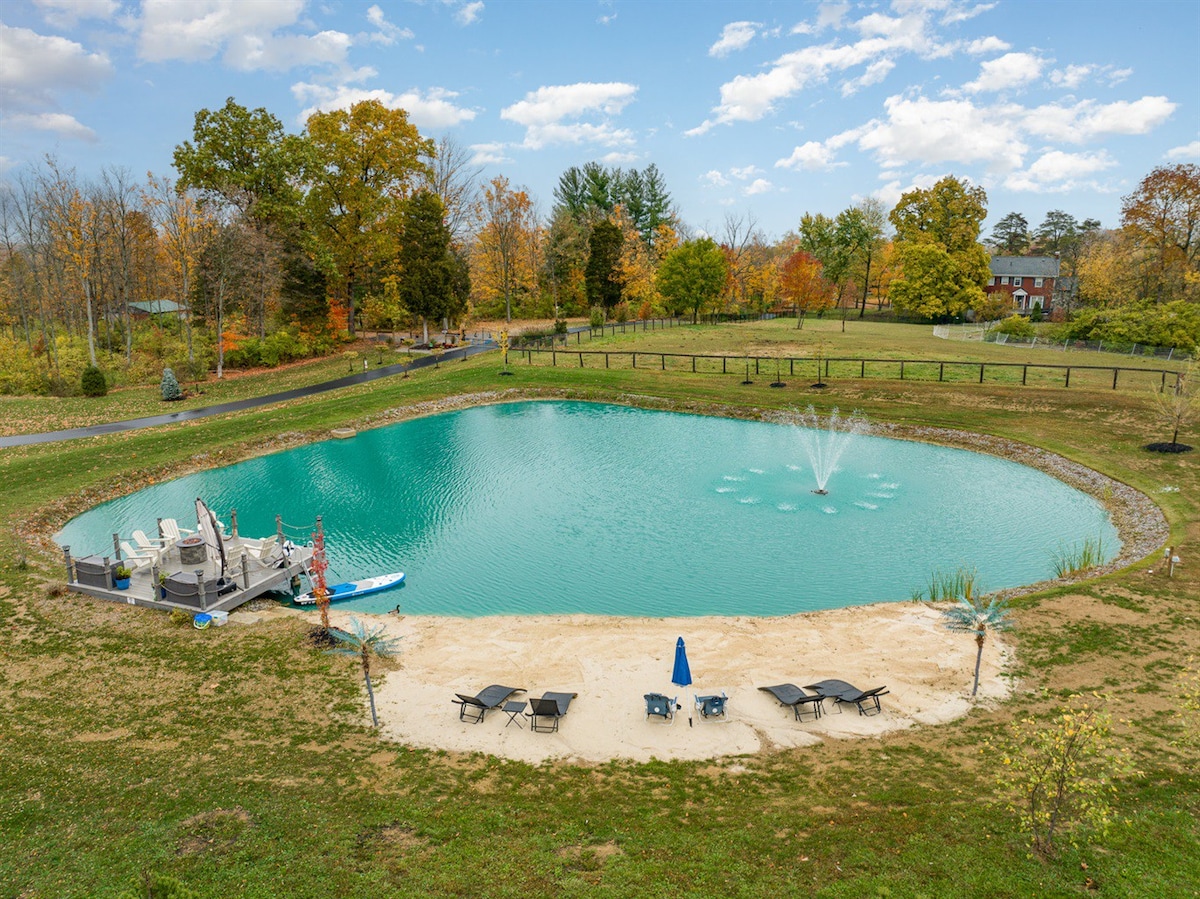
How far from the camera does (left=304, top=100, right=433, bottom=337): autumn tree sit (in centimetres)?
5175

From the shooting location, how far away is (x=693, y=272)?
235 feet

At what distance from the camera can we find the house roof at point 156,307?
202 ft

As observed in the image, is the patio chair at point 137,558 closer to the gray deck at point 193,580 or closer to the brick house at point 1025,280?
the gray deck at point 193,580

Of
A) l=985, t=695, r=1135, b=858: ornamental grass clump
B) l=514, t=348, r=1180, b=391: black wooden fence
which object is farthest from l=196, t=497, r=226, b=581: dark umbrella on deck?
l=514, t=348, r=1180, b=391: black wooden fence

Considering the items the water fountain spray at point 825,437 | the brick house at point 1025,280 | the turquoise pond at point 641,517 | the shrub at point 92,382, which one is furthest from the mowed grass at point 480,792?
the brick house at point 1025,280

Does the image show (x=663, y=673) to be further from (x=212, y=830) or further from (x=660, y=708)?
(x=212, y=830)

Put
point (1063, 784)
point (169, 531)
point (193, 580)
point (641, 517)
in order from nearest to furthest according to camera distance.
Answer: point (1063, 784)
point (193, 580)
point (169, 531)
point (641, 517)

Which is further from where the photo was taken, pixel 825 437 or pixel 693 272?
pixel 693 272

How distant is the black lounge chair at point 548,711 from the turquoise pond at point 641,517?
477cm

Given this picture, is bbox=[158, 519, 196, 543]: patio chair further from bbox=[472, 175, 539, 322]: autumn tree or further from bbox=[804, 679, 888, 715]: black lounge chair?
bbox=[472, 175, 539, 322]: autumn tree

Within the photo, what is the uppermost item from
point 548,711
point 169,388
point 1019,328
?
point 1019,328

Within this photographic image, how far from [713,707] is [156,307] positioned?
71.4 m

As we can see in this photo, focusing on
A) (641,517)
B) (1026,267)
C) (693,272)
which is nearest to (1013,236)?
(1026,267)

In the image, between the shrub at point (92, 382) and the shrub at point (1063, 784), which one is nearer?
the shrub at point (1063, 784)
